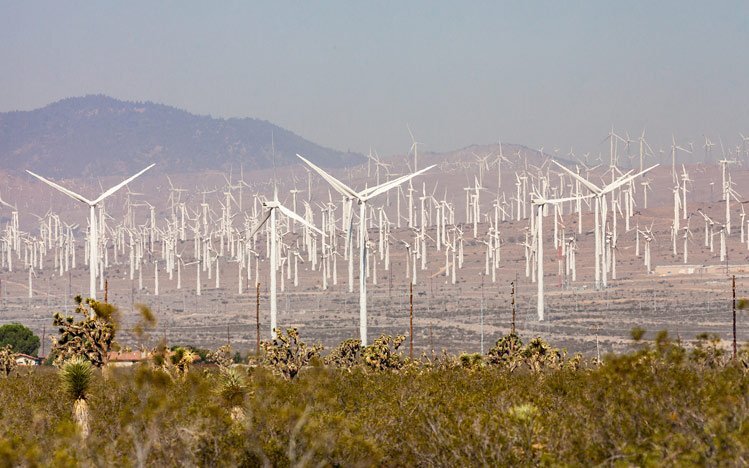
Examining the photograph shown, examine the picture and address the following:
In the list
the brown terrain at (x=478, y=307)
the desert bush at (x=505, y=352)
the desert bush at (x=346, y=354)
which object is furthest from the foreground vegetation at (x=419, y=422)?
the brown terrain at (x=478, y=307)

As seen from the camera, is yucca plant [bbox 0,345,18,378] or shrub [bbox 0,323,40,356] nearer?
yucca plant [bbox 0,345,18,378]

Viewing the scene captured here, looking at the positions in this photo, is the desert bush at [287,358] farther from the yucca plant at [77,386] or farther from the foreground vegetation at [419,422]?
the yucca plant at [77,386]

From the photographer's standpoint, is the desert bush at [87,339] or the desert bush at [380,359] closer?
the desert bush at [87,339]

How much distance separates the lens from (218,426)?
26.0m

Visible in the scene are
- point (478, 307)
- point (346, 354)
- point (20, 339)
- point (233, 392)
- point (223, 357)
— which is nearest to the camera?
point (233, 392)

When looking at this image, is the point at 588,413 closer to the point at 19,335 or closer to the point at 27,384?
the point at 27,384

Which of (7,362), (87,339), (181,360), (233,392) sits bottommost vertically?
(7,362)

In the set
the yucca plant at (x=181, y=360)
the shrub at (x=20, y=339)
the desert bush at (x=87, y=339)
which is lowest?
the shrub at (x=20, y=339)

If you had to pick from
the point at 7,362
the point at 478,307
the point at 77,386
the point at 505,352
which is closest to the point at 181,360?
the point at 77,386

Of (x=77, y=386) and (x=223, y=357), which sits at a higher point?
(x=77, y=386)

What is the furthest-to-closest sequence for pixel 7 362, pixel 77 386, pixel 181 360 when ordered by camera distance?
pixel 7 362 → pixel 181 360 → pixel 77 386

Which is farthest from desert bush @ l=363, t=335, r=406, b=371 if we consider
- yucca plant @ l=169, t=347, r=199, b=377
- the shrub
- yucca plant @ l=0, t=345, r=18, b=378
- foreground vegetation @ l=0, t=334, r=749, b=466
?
the shrub

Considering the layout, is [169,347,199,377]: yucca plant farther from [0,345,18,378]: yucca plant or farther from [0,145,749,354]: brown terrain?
[0,145,749,354]: brown terrain

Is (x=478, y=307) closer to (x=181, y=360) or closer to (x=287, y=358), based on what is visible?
(x=287, y=358)
